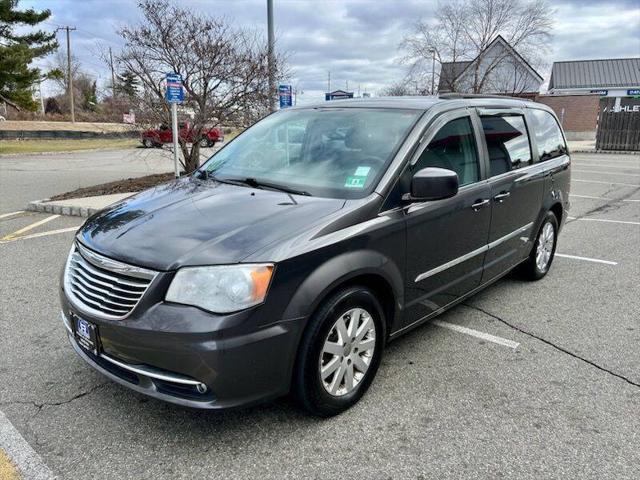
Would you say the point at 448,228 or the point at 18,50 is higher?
the point at 18,50

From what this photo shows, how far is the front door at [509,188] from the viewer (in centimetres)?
407

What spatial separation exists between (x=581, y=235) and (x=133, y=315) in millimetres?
6965

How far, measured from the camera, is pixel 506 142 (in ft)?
14.3

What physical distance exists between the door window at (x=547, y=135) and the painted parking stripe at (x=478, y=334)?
1948mm

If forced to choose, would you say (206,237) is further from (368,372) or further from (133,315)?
(368,372)

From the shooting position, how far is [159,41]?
415 inches

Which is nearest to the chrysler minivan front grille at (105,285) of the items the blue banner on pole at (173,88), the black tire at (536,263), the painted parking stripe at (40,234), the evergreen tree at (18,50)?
the black tire at (536,263)

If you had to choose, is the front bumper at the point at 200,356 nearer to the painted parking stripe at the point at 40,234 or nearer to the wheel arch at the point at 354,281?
the wheel arch at the point at 354,281

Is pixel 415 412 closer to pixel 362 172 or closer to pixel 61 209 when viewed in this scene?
pixel 362 172

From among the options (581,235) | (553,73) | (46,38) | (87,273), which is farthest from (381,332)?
(553,73)

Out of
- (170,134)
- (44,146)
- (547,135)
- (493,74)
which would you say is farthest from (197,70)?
(493,74)

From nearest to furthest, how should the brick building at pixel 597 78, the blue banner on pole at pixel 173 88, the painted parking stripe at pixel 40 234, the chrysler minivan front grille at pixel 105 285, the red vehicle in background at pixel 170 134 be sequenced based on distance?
the chrysler minivan front grille at pixel 105 285 → the painted parking stripe at pixel 40 234 → the blue banner on pole at pixel 173 88 → the red vehicle in background at pixel 170 134 → the brick building at pixel 597 78

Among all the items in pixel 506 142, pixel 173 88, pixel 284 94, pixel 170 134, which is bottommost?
pixel 506 142

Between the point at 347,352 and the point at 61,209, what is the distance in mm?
7371
